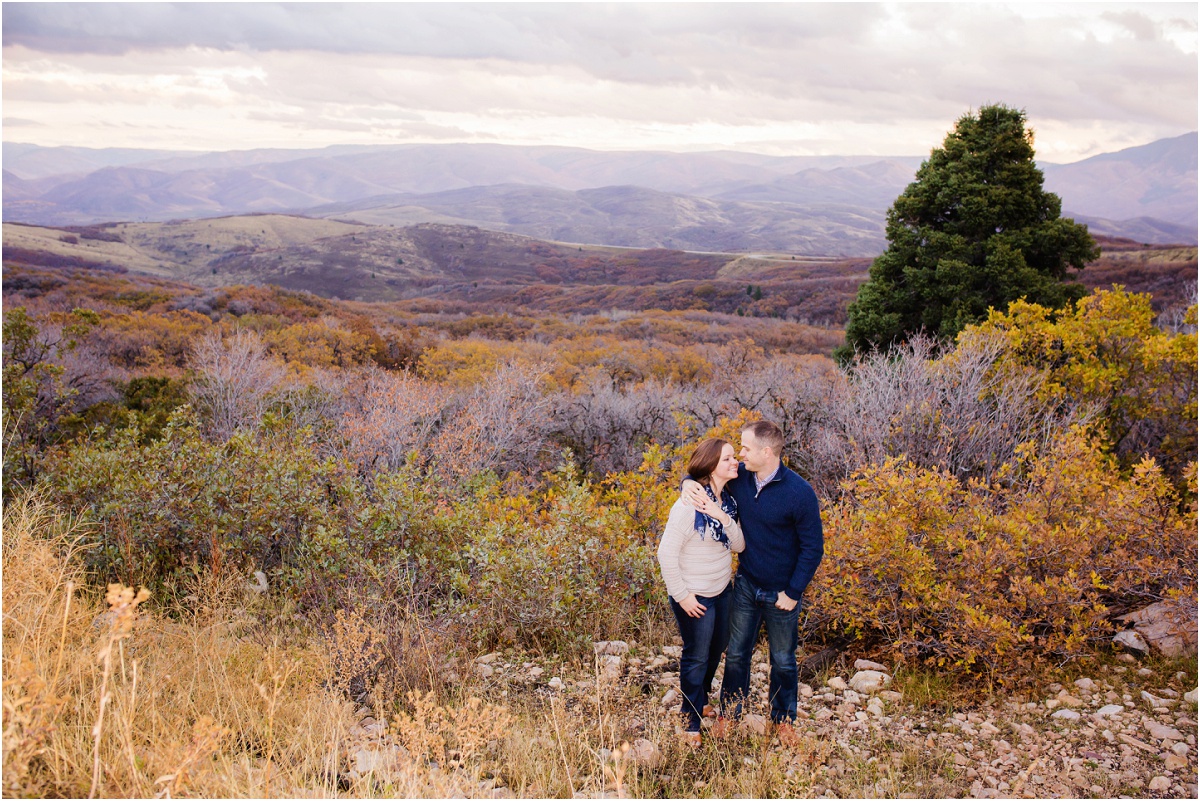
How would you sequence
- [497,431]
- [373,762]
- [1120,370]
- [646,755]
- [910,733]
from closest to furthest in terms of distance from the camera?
1. [373,762]
2. [646,755]
3. [910,733]
4. [1120,370]
5. [497,431]

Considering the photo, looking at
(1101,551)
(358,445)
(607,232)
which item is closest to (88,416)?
(358,445)

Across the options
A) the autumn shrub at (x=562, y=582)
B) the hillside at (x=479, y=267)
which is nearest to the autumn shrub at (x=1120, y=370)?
the autumn shrub at (x=562, y=582)

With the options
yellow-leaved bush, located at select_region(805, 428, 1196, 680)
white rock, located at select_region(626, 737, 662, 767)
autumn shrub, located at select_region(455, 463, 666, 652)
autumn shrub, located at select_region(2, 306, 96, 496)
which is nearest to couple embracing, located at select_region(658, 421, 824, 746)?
white rock, located at select_region(626, 737, 662, 767)

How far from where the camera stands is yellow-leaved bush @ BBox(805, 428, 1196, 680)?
429cm

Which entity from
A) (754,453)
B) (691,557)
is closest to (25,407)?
(691,557)

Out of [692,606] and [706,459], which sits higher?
[706,459]

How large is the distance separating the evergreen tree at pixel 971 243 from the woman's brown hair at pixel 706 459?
8.97 meters

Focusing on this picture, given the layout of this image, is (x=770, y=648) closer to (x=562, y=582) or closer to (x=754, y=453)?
(x=754, y=453)

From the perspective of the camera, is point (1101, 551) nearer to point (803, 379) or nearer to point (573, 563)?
point (573, 563)

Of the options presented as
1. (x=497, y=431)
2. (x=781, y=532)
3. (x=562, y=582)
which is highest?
(x=781, y=532)

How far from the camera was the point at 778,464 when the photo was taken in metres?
3.59

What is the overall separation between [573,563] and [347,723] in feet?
5.89

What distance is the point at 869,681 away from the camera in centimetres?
431

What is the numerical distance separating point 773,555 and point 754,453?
20.5 inches
